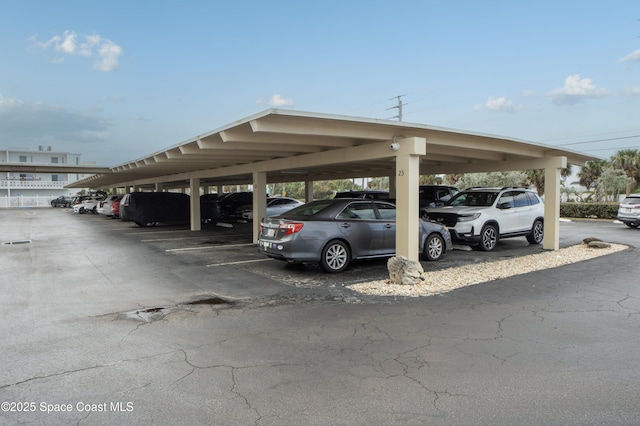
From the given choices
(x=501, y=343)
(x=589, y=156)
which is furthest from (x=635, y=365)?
(x=589, y=156)

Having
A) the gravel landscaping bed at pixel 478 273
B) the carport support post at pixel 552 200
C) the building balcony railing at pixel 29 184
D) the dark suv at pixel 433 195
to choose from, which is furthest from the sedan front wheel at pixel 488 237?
the building balcony railing at pixel 29 184

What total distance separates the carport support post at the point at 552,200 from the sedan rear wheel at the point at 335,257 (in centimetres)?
701

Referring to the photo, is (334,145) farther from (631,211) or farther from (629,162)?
(629,162)

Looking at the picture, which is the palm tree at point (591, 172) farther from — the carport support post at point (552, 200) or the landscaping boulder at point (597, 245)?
the carport support post at point (552, 200)

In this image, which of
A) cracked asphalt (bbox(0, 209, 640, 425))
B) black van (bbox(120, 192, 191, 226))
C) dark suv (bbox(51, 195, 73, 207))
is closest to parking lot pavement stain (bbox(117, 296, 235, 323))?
cracked asphalt (bbox(0, 209, 640, 425))

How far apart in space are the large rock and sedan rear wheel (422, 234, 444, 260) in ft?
8.72

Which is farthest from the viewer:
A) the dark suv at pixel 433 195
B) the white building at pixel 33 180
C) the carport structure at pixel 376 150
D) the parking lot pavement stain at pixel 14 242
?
the white building at pixel 33 180

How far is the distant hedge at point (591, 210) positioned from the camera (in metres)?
25.6

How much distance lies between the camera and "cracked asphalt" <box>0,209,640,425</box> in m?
3.28

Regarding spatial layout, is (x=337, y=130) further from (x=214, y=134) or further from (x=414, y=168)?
(x=214, y=134)

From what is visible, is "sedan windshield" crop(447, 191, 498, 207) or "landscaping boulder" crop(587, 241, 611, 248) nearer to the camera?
"landscaping boulder" crop(587, 241, 611, 248)

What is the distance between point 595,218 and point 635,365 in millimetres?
26652

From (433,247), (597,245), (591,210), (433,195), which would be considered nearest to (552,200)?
(597,245)

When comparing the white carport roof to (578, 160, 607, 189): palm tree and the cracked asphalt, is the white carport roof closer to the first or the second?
the cracked asphalt
